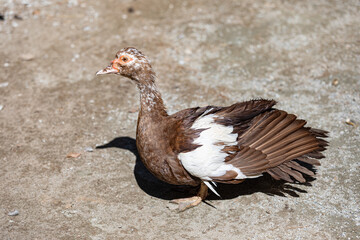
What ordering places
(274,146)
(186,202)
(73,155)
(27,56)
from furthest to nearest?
1. (27,56)
2. (73,155)
3. (186,202)
4. (274,146)

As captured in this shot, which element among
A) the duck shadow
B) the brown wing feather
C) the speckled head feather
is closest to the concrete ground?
the duck shadow

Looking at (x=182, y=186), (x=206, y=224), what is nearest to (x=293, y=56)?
(x=182, y=186)

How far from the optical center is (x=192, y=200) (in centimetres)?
496

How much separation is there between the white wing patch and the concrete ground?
542mm

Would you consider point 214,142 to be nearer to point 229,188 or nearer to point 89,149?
point 229,188

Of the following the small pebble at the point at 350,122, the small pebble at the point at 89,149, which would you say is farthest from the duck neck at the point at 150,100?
the small pebble at the point at 350,122

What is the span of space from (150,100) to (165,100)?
1697 millimetres

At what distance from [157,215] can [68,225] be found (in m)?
0.93

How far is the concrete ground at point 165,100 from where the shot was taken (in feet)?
15.5

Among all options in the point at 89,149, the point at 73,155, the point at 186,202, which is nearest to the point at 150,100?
the point at 186,202

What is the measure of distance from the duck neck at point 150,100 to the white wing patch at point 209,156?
0.60 m

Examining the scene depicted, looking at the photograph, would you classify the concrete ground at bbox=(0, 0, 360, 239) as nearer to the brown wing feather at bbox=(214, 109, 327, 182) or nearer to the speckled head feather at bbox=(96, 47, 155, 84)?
the brown wing feather at bbox=(214, 109, 327, 182)

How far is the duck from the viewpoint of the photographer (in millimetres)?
4602

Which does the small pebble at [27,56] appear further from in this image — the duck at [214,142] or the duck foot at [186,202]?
the duck foot at [186,202]
